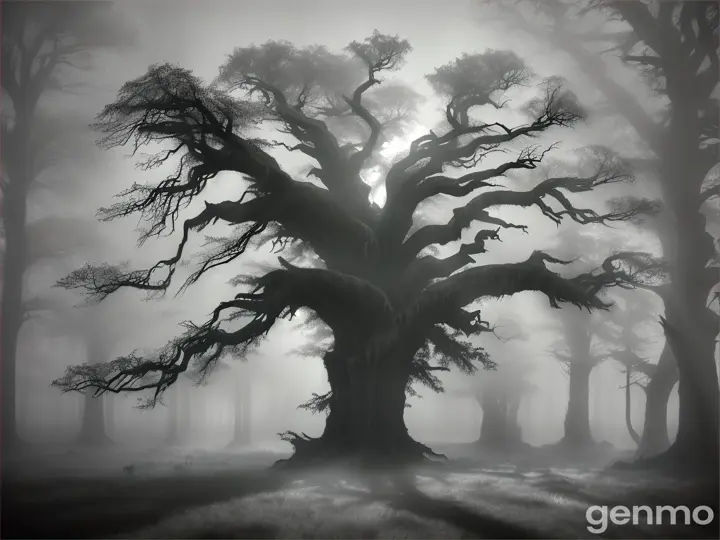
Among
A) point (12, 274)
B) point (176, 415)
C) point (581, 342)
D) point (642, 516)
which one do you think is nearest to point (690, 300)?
point (642, 516)

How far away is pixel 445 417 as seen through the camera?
50062mm

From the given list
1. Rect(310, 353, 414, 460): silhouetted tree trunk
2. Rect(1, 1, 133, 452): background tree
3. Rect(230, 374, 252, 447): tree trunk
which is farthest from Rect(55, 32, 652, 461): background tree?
Rect(230, 374, 252, 447): tree trunk

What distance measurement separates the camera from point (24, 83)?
17.9m

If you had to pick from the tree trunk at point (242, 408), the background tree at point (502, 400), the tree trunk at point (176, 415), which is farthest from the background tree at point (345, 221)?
the tree trunk at point (242, 408)

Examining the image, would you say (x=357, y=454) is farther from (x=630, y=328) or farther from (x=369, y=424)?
(x=630, y=328)

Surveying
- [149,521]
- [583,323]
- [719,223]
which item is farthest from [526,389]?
[149,521]

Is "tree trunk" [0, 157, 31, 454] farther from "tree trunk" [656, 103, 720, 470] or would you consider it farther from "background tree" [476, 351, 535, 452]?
"background tree" [476, 351, 535, 452]

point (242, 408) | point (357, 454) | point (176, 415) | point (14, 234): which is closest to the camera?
point (357, 454)

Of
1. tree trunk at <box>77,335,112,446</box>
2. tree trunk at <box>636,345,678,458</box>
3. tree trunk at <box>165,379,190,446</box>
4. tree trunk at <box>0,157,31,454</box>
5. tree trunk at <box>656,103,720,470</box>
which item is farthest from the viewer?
tree trunk at <box>165,379,190,446</box>

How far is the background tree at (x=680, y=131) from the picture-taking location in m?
15.2

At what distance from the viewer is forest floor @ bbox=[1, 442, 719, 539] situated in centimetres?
984

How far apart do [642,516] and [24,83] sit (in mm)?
19344

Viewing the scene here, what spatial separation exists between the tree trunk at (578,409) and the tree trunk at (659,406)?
16.4ft

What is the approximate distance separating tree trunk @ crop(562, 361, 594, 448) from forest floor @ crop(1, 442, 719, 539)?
1082 cm
